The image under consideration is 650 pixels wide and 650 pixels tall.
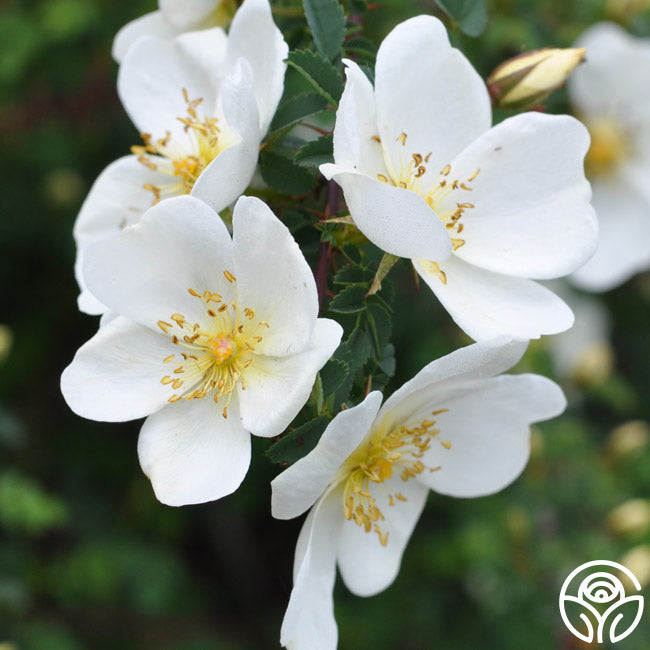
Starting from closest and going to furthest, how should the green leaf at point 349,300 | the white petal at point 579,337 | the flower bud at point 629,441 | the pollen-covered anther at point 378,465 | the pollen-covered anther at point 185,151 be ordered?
1. the green leaf at point 349,300
2. the pollen-covered anther at point 378,465
3. the pollen-covered anther at point 185,151
4. the flower bud at point 629,441
5. the white petal at point 579,337

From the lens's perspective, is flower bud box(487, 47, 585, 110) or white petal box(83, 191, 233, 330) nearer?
white petal box(83, 191, 233, 330)

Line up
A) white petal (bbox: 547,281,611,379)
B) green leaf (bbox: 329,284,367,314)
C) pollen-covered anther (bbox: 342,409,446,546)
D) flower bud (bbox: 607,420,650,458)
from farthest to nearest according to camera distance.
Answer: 1. white petal (bbox: 547,281,611,379)
2. flower bud (bbox: 607,420,650,458)
3. pollen-covered anther (bbox: 342,409,446,546)
4. green leaf (bbox: 329,284,367,314)

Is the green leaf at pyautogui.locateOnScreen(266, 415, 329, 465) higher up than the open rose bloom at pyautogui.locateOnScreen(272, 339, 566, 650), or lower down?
higher up

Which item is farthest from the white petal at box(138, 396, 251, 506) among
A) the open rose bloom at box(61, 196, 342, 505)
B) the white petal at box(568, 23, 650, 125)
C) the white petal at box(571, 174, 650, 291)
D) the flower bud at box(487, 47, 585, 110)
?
the white petal at box(568, 23, 650, 125)

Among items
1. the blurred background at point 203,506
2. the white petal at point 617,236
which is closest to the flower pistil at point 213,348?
the blurred background at point 203,506

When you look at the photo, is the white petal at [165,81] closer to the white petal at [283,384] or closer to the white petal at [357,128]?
the white petal at [357,128]

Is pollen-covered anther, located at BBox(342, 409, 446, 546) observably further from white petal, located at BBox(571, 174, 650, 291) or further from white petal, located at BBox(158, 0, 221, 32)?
white petal, located at BBox(571, 174, 650, 291)

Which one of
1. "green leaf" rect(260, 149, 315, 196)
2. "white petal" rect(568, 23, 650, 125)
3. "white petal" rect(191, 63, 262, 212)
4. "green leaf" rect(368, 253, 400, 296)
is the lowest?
"white petal" rect(568, 23, 650, 125)
